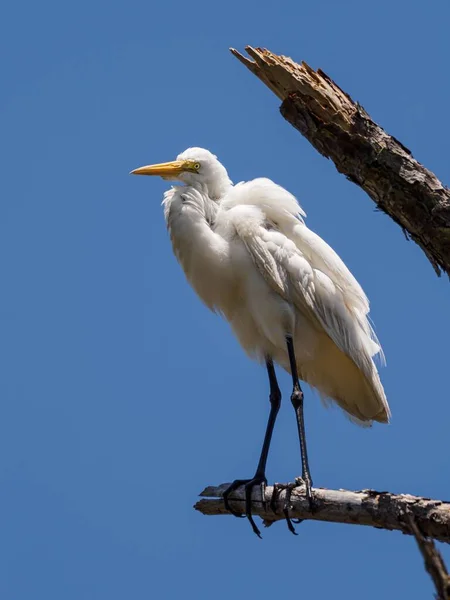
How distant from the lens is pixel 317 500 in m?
5.15

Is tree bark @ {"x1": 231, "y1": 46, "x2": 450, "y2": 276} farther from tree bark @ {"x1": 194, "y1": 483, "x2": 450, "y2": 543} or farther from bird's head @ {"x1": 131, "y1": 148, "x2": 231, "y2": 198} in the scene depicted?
bird's head @ {"x1": 131, "y1": 148, "x2": 231, "y2": 198}

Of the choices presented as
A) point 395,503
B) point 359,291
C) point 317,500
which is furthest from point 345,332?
point 395,503

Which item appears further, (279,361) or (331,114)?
(279,361)

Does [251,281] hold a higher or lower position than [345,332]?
higher

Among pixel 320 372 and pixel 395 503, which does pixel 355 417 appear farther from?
pixel 395 503

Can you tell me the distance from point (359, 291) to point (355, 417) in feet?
2.93

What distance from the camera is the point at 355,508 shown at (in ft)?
15.9

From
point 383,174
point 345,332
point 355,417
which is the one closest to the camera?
point 383,174

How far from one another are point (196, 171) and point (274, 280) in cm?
108

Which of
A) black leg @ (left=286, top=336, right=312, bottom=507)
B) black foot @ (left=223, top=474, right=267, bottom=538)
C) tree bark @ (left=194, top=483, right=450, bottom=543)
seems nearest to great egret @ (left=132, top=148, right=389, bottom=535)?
black leg @ (left=286, top=336, right=312, bottom=507)

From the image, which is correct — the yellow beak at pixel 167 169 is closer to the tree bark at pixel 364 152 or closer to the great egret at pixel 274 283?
the great egret at pixel 274 283

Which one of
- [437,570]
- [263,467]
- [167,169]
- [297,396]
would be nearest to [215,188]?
[167,169]

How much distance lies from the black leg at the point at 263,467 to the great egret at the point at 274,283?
10 mm

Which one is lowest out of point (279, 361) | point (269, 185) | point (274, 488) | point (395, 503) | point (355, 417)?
point (395, 503)
